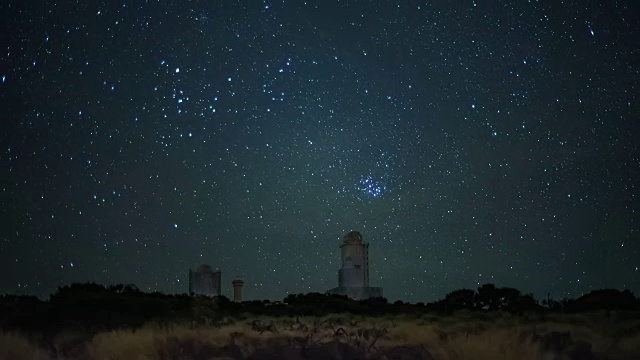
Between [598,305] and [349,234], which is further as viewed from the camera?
[349,234]

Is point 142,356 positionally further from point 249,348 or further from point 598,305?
point 598,305

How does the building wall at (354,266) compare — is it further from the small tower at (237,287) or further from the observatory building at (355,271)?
the small tower at (237,287)

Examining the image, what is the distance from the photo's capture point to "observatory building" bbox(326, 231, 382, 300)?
87938mm

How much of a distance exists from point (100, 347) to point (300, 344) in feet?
10.4

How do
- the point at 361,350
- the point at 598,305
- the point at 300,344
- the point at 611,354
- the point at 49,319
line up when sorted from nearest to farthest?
1. the point at 611,354
2. the point at 361,350
3. the point at 300,344
4. the point at 49,319
5. the point at 598,305

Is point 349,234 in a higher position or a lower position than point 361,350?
higher

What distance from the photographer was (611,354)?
7957mm

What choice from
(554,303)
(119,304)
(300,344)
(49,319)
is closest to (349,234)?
(554,303)

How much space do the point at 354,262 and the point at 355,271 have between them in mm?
1309

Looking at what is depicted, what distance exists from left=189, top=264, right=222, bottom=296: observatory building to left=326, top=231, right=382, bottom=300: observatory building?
17.5 meters

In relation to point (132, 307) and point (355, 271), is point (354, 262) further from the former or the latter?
point (132, 307)

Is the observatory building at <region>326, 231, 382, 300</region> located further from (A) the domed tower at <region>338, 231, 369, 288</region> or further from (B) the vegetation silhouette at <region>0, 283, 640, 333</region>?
(B) the vegetation silhouette at <region>0, 283, 640, 333</region>

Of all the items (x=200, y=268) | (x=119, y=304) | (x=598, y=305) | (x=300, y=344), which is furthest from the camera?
(x=200, y=268)

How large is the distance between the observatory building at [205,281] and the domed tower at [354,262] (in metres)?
18.5
